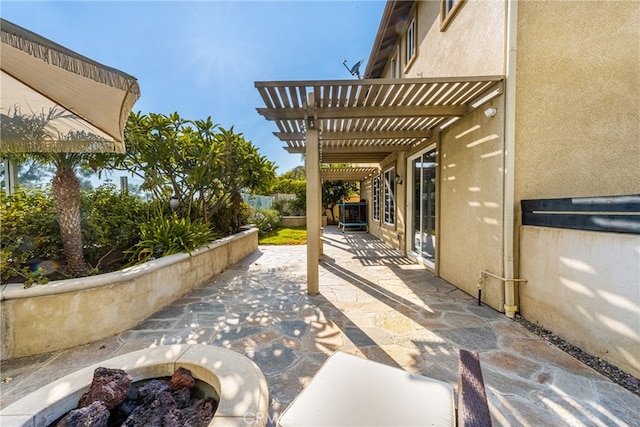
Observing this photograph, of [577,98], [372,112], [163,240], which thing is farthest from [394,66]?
[163,240]

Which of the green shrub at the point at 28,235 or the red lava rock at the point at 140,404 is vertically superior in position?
the green shrub at the point at 28,235

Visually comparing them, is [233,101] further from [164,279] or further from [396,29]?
[164,279]

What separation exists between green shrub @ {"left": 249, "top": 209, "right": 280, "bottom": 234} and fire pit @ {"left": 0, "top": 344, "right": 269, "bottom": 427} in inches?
410

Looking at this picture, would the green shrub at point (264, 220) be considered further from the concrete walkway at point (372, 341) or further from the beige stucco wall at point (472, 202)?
the beige stucco wall at point (472, 202)

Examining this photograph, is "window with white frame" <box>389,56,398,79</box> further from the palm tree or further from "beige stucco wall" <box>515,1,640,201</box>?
the palm tree

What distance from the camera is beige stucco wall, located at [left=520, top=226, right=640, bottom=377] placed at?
232 cm

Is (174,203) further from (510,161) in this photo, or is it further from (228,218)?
(510,161)

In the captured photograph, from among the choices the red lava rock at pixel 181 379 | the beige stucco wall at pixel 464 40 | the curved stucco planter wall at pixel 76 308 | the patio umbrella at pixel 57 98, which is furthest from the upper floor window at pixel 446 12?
the curved stucco planter wall at pixel 76 308

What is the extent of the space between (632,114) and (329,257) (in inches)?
245

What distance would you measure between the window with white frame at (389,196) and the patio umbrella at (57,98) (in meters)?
7.73

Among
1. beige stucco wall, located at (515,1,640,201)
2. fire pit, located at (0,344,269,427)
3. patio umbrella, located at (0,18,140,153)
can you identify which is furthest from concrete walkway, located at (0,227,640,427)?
patio umbrella, located at (0,18,140,153)

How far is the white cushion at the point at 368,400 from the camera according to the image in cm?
121

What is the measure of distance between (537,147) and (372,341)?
11.2 feet

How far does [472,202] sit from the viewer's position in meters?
4.30
